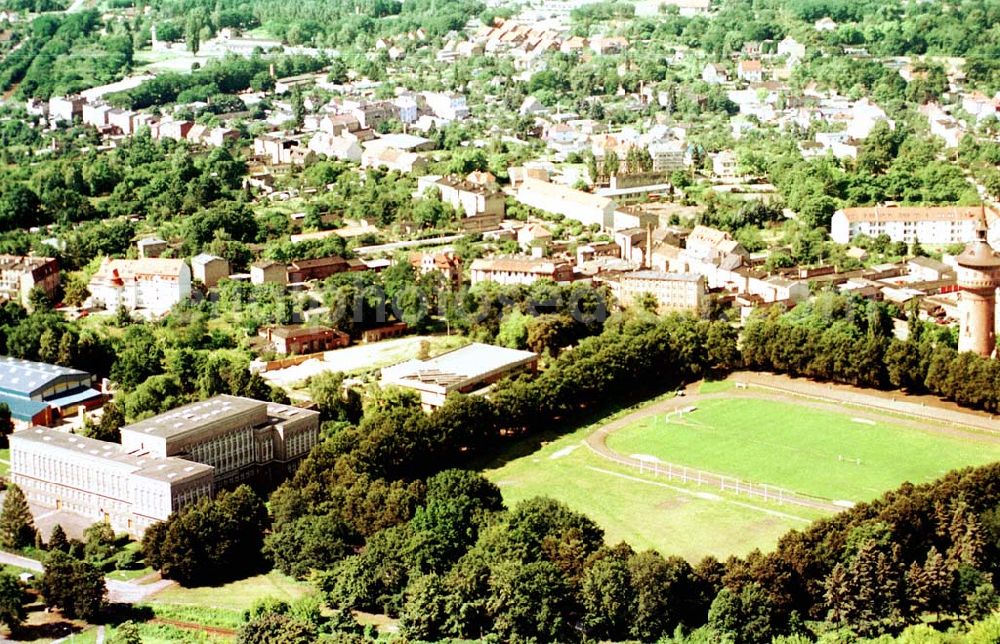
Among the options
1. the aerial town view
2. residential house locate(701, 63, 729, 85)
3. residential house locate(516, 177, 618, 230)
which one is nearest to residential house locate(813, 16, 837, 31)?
the aerial town view

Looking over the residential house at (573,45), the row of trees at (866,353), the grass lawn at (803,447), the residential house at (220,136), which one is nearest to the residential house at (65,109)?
the residential house at (220,136)

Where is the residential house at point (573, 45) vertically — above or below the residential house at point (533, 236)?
above

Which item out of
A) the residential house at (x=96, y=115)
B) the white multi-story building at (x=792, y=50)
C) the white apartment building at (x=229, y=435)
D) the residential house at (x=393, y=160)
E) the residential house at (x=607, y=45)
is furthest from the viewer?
the residential house at (x=607, y=45)

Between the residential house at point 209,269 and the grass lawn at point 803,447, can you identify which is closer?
the grass lawn at point 803,447

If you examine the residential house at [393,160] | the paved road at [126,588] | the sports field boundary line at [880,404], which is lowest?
the paved road at [126,588]

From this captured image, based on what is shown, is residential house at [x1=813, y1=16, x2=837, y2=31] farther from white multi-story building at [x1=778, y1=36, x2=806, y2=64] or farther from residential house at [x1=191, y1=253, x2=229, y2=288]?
residential house at [x1=191, y1=253, x2=229, y2=288]

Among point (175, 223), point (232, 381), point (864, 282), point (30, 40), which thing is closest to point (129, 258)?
point (175, 223)

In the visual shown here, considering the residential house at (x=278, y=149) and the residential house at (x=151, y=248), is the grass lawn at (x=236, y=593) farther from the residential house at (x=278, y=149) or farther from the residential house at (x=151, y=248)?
the residential house at (x=278, y=149)

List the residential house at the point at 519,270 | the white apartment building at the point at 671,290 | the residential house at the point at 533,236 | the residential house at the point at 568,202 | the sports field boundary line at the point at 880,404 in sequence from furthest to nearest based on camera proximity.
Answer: the residential house at the point at 568,202, the residential house at the point at 533,236, the residential house at the point at 519,270, the white apartment building at the point at 671,290, the sports field boundary line at the point at 880,404

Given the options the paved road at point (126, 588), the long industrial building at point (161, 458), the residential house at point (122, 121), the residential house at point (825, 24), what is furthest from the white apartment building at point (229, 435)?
the residential house at point (825, 24)
